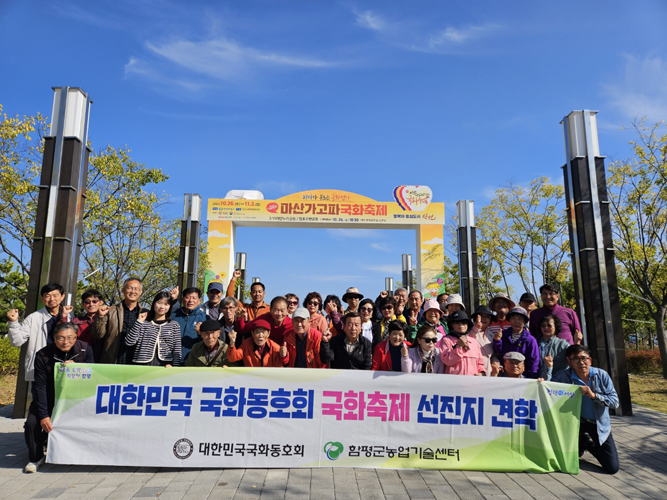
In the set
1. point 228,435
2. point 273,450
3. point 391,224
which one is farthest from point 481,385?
point 391,224

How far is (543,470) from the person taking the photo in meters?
4.60

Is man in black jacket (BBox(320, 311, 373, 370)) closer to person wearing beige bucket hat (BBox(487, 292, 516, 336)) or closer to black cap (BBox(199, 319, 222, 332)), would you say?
black cap (BBox(199, 319, 222, 332))

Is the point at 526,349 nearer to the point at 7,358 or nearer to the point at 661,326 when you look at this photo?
the point at 661,326

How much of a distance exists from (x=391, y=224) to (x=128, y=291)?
50.8 feet

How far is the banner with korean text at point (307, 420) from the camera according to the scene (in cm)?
449

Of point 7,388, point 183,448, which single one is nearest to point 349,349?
point 183,448

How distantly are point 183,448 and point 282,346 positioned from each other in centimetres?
136

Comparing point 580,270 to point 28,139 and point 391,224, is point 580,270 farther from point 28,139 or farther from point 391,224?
point 28,139

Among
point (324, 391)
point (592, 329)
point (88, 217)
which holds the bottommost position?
point (324, 391)

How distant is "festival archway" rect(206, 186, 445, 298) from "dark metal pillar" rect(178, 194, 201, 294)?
170 inches

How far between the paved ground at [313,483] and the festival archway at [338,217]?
15.2 metres

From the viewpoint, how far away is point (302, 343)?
16.8ft

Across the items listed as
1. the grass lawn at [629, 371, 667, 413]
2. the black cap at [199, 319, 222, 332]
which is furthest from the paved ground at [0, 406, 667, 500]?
the grass lawn at [629, 371, 667, 413]

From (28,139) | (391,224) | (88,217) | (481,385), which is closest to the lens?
(481,385)
